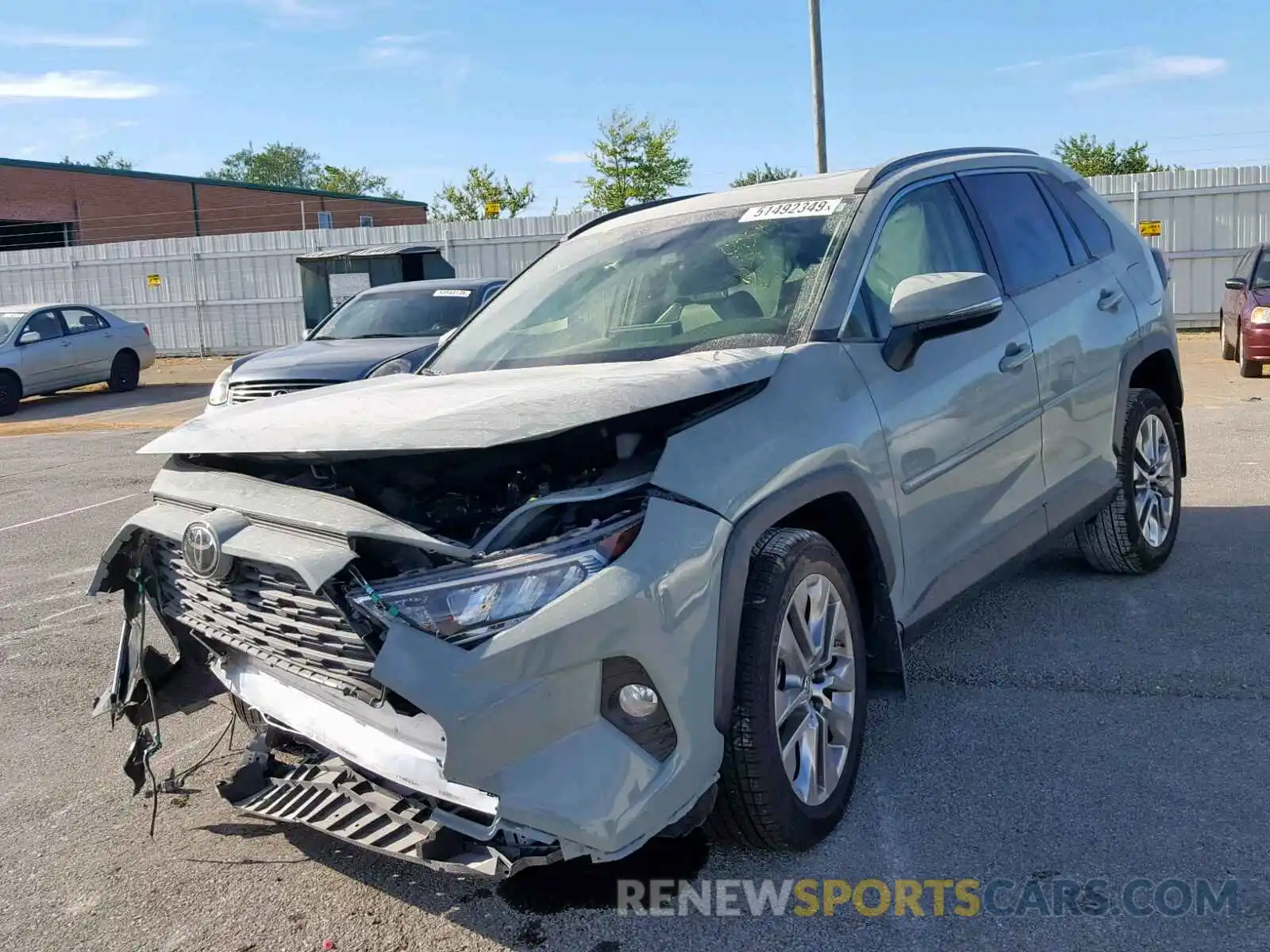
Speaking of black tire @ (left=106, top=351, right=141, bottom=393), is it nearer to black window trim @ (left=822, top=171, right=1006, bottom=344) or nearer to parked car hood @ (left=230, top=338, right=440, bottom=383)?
parked car hood @ (left=230, top=338, right=440, bottom=383)

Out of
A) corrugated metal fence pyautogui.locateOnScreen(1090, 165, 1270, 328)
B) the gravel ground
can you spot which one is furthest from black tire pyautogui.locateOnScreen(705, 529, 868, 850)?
corrugated metal fence pyautogui.locateOnScreen(1090, 165, 1270, 328)

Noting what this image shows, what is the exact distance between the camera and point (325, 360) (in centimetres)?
991

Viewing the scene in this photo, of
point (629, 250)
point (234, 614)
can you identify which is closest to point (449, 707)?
point (234, 614)

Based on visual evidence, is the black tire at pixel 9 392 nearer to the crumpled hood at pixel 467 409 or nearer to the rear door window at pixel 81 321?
the rear door window at pixel 81 321

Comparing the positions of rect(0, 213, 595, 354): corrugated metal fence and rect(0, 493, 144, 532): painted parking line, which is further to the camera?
rect(0, 213, 595, 354): corrugated metal fence

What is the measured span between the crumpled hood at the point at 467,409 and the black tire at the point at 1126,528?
2574 millimetres

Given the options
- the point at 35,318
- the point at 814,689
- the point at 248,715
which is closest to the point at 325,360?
the point at 248,715

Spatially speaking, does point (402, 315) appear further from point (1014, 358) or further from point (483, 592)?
point (483, 592)

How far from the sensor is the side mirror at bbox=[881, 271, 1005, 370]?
354 cm

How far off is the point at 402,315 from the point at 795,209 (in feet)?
25.8

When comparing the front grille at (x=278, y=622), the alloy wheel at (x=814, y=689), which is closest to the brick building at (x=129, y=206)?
the front grille at (x=278, y=622)

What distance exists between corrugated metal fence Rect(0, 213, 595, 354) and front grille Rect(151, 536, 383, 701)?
A: 20398mm

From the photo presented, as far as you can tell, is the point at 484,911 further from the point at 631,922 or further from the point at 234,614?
the point at 234,614

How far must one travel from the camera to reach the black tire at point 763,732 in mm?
2912
